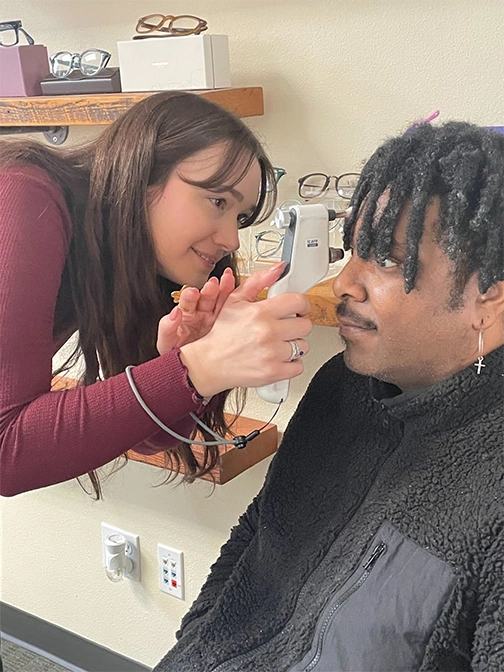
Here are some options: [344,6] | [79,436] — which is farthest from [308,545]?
[344,6]

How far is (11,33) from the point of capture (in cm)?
163

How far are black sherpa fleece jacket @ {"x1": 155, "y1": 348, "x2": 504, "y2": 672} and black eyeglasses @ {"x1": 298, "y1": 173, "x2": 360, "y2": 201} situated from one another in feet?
1.13

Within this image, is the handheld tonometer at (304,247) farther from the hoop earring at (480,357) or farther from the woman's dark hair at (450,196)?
the hoop earring at (480,357)

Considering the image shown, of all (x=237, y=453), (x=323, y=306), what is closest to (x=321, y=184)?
(x=323, y=306)

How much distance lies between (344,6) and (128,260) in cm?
57

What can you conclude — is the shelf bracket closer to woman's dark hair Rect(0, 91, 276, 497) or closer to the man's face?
woman's dark hair Rect(0, 91, 276, 497)

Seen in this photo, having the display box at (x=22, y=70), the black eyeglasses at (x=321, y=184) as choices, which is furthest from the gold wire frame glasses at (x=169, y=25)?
the black eyeglasses at (x=321, y=184)

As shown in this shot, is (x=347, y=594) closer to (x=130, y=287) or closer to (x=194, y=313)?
(x=194, y=313)

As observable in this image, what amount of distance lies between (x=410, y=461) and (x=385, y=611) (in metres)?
0.18

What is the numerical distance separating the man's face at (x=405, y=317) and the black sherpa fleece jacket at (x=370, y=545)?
35mm

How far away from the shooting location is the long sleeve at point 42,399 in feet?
2.80

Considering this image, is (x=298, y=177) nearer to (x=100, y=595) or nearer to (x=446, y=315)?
(x=446, y=315)

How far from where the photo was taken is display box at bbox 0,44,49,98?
1.39 metres

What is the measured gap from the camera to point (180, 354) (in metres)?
0.87
